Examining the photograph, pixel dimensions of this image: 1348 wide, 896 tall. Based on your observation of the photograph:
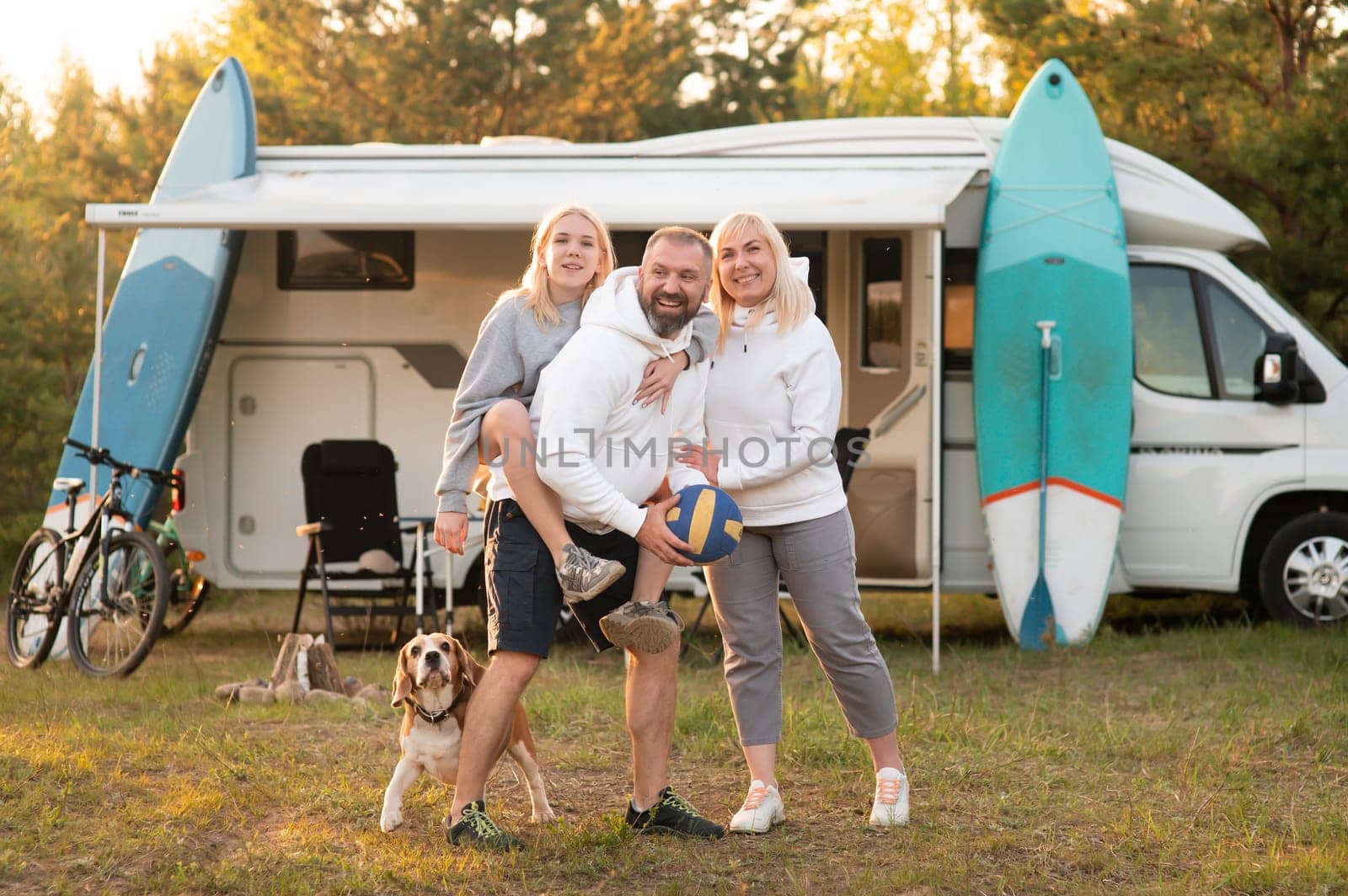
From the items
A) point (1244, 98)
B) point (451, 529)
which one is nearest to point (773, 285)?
point (451, 529)

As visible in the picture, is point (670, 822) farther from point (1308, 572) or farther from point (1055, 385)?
point (1308, 572)

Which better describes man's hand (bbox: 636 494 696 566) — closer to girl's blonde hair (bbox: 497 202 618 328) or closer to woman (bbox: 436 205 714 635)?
woman (bbox: 436 205 714 635)

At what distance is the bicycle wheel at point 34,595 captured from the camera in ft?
22.5

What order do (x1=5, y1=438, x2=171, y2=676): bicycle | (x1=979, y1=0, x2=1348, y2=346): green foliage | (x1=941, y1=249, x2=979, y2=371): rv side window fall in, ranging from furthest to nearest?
(x1=979, y1=0, x2=1348, y2=346): green foliage → (x1=941, y1=249, x2=979, y2=371): rv side window → (x1=5, y1=438, x2=171, y2=676): bicycle

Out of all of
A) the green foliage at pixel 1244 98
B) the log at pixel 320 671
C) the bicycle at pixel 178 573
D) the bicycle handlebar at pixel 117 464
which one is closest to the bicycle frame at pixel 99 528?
the bicycle handlebar at pixel 117 464

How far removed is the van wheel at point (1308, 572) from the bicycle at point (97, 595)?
5379 millimetres

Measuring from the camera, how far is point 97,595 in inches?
262

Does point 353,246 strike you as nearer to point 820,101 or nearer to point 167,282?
point 167,282

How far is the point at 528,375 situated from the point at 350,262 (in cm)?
438

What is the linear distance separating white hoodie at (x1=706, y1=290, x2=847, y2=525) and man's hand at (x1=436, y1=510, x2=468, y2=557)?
0.69 metres

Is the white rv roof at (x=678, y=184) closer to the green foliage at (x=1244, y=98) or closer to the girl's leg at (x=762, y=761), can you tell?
the green foliage at (x=1244, y=98)

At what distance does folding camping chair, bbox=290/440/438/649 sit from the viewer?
23.4 ft

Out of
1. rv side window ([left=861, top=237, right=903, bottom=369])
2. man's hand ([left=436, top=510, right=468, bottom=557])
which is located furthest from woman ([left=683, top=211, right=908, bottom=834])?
rv side window ([left=861, top=237, right=903, bottom=369])

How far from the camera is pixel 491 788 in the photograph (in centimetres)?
463
